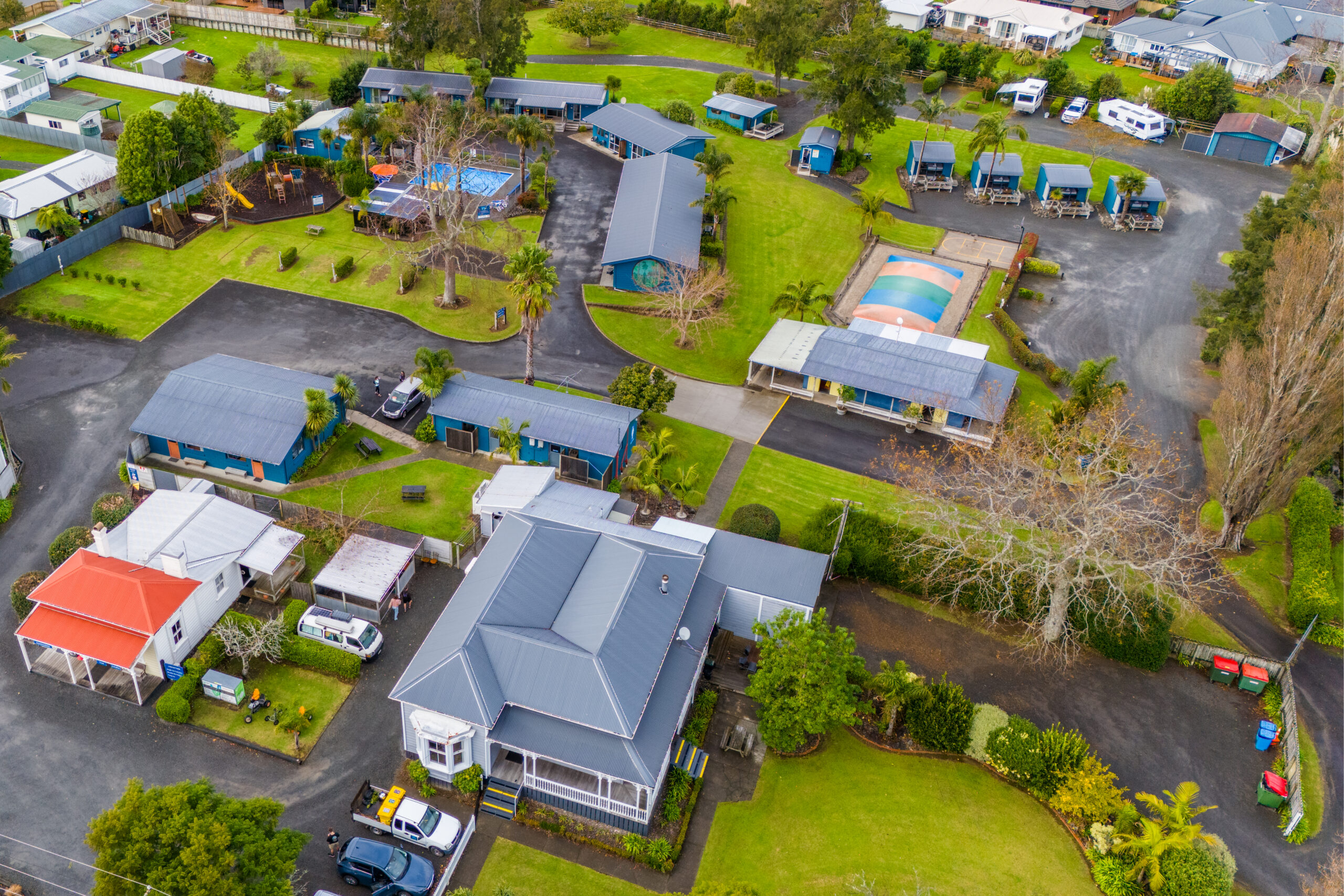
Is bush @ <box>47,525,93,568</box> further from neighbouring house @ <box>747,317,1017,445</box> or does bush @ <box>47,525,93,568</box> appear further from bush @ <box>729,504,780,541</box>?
neighbouring house @ <box>747,317,1017,445</box>

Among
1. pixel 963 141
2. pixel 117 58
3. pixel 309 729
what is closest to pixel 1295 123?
pixel 963 141

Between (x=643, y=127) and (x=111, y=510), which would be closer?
(x=111, y=510)

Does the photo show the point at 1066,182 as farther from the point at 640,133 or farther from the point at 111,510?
the point at 111,510

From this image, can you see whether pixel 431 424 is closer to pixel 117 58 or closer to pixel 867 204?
pixel 867 204

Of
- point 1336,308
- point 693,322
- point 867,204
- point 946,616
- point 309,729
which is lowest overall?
point 309,729

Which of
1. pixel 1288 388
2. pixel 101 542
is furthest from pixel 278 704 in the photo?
pixel 1288 388

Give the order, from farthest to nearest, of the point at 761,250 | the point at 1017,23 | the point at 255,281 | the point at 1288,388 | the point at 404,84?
1. the point at 1017,23
2. the point at 404,84
3. the point at 761,250
4. the point at 255,281
5. the point at 1288,388
